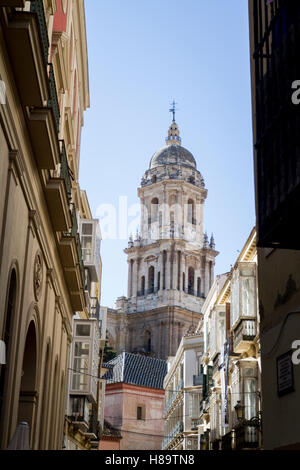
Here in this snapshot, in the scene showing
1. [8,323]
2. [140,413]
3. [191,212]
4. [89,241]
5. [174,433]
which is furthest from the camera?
[191,212]

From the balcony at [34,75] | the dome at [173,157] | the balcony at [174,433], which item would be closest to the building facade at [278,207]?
the balcony at [34,75]

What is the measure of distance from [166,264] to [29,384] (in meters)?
59.1

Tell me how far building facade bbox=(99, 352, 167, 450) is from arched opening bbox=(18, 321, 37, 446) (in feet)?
125

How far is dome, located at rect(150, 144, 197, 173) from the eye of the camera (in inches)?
3066

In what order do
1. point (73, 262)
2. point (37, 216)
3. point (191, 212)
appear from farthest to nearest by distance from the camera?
point (191, 212)
point (73, 262)
point (37, 216)

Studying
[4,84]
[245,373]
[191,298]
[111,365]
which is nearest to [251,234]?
[245,373]

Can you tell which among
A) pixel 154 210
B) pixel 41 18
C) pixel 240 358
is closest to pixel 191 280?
pixel 154 210

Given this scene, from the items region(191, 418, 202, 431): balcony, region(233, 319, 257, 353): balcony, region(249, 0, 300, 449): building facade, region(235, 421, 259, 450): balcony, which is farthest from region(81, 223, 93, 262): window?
region(191, 418, 202, 431): balcony

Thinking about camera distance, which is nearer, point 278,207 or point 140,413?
point 278,207

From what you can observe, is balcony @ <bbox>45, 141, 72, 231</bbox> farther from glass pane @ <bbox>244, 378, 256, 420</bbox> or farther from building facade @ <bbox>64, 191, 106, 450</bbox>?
glass pane @ <bbox>244, 378, 256, 420</bbox>

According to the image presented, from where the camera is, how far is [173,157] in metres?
78.4

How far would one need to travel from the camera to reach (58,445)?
1864 cm

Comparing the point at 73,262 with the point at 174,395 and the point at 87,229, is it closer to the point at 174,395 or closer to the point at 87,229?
the point at 87,229
